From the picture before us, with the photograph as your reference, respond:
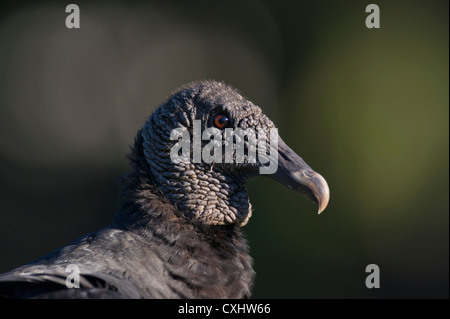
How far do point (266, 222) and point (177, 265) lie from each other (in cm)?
437

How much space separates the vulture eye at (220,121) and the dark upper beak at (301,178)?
1.05ft

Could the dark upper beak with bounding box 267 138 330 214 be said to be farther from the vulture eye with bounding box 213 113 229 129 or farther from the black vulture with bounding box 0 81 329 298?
the vulture eye with bounding box 213 113 229 129

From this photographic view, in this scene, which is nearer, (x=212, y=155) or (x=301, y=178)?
(x=301, y=178)

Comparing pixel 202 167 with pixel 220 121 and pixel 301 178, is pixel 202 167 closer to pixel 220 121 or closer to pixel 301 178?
pixel 220 121

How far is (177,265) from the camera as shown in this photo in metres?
2.83

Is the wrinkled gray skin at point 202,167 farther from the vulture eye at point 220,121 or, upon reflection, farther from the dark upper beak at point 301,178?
the dark upper beak at point 301,178

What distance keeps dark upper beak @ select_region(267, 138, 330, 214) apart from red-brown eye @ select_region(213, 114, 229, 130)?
320 millimetres

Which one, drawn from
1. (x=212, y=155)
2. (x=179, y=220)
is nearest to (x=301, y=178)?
(x=212, y=155)

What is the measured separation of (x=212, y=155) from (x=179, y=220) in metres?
0.39

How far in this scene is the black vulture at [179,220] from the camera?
265cm

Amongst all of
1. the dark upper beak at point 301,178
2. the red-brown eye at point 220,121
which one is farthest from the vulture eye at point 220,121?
the dark upper beak at point 301,178

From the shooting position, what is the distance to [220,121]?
10.4 ft
